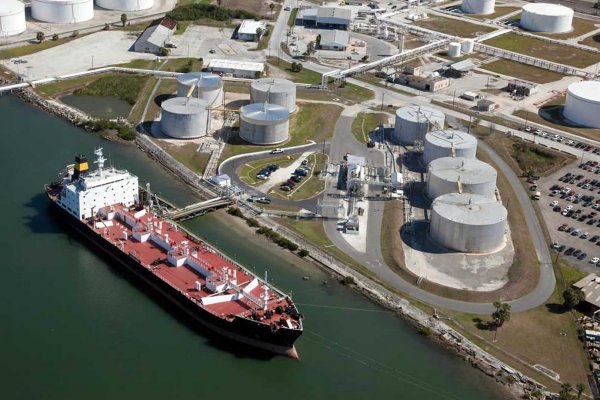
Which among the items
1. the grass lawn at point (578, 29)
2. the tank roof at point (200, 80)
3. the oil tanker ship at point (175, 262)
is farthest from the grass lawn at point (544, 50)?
the oil tanker ship at point (175, 262)

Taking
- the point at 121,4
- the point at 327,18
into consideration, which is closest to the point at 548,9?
the point at 327,18

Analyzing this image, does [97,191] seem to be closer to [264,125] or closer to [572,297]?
[264,125]

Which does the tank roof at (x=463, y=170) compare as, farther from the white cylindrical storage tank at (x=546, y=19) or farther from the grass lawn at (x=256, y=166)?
the white cylindrical storage tank at (x=546, y=19)

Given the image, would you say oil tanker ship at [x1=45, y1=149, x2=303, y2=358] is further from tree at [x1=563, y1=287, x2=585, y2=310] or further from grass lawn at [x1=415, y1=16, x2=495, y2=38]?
grass lawn at [x1=415, y1=16, x2=495, y2=38]

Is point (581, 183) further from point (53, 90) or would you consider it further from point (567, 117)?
point (53, 90)

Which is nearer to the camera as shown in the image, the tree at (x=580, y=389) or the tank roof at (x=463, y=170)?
the tree at (x=580, y=389)

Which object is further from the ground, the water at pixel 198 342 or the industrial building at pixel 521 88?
the industrial building at pixel 521 88

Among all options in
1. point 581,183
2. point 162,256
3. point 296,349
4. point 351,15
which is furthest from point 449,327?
point 351,15
